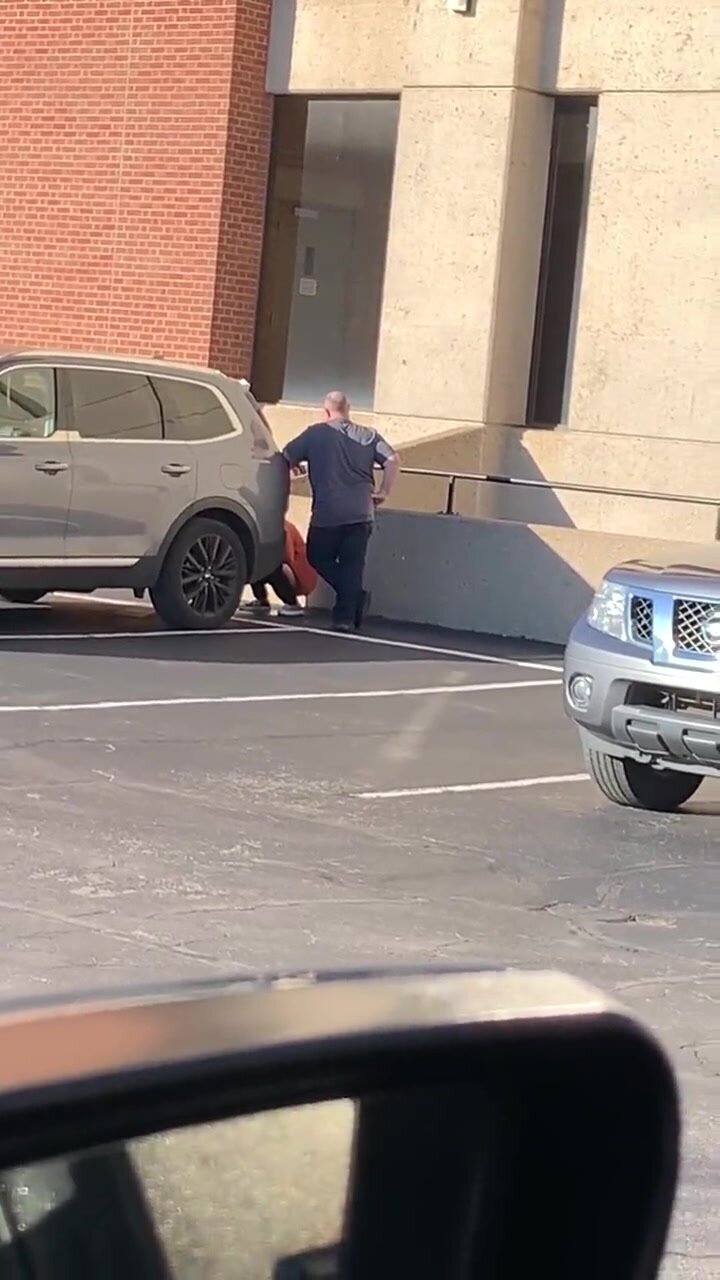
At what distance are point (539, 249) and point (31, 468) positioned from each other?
321 inches

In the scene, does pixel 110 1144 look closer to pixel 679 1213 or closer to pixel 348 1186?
pixel 348 1186

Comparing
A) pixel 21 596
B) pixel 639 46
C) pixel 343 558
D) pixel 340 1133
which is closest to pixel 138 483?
pixel 21 596

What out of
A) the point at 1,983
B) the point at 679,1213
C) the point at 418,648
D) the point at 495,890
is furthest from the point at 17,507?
the point at 679,1213

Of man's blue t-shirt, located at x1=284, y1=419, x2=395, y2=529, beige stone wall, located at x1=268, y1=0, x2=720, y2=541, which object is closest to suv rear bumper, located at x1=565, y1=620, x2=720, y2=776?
man's blue t-shirt, located at x1=284, y1=419, x2=395, y2=529

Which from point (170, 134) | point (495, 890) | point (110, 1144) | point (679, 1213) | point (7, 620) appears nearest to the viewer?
point (110, 1144)

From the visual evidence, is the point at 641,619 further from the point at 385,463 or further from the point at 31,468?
the point at 385,463

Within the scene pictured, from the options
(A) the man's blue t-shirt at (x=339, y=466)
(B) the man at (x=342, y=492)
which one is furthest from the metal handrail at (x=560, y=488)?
(A) the man's blue t-shirt at (x=339, y=466)

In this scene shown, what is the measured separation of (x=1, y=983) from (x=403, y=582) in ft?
41.5

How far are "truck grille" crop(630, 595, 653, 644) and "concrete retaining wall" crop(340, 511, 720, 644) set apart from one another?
7.63 metres

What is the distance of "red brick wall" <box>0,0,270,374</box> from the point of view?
75.3 feet

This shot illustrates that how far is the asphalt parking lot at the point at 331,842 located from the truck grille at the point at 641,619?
858mm

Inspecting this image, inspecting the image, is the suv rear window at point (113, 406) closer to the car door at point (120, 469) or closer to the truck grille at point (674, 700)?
the car door at point (120, 469)

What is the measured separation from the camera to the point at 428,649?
17.0 meters

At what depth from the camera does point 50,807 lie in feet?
31.0
